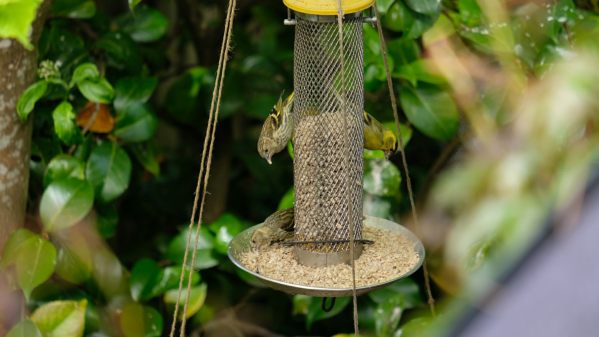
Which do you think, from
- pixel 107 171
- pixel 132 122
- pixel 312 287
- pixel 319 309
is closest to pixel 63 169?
pixel 107 171

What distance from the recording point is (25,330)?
205 centimetres

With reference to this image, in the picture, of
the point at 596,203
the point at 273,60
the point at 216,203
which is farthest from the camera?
the point at 216,203

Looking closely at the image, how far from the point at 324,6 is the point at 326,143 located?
297 millimetres

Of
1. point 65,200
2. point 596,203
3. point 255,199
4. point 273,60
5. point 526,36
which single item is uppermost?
point 596,203

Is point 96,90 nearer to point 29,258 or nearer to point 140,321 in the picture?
point 29,258

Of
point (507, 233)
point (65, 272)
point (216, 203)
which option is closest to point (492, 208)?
point (507, 233)

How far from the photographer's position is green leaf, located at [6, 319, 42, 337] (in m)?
2.05

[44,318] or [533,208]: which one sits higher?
[533,208]

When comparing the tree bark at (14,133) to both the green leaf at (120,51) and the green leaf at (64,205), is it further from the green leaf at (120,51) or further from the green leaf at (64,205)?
the green leaf at (120,51)

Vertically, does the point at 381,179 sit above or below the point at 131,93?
below

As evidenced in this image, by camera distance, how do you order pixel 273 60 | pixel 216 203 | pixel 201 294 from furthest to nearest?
pixel 216 203 < pixel 273 60 < pixel 201 294

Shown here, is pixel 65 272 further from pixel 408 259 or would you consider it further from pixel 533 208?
pixel 533 208

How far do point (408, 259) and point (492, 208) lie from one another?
0.81m

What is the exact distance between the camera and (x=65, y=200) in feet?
6.93
